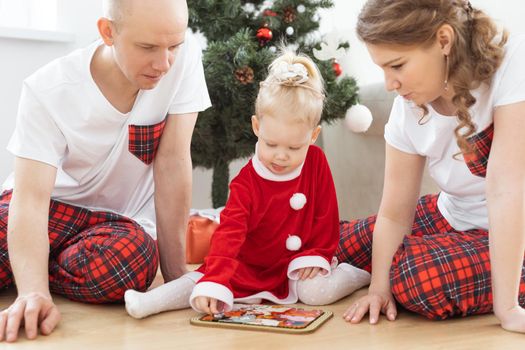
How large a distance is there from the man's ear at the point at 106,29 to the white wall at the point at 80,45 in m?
1.31

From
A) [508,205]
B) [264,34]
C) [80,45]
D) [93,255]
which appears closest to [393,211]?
[508,205]

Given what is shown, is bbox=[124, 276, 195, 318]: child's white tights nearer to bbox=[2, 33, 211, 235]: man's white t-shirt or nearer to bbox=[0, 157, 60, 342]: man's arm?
bbox=[0, 157, 60, 342]: man's arm

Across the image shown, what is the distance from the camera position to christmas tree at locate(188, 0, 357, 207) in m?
2.36

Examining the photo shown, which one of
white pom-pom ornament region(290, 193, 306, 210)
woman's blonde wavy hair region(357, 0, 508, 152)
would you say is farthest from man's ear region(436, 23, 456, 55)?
white pom-pom ornament region(290, 193, 306, 210)

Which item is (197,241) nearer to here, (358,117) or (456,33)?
(358,117)

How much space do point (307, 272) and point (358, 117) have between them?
0.90m

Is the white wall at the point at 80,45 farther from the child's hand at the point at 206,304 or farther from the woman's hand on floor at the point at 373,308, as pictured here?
the child's hand at the point at 206,304

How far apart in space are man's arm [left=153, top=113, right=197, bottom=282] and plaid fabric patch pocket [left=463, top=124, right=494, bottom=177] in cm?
66

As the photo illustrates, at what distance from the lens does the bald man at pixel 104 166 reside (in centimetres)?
152

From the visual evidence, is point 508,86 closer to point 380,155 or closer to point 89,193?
point 89,193

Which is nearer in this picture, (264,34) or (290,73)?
(290,73)

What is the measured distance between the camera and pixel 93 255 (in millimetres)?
1656

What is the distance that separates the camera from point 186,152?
→ 5.86 ft

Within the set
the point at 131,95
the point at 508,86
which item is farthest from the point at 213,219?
the point at 508,86
